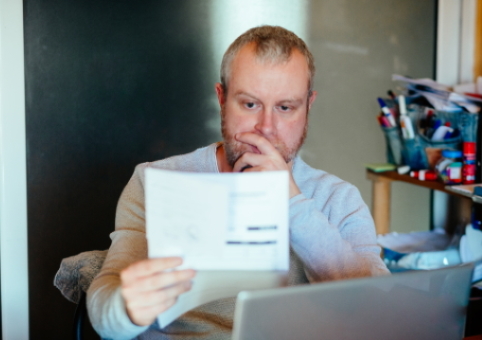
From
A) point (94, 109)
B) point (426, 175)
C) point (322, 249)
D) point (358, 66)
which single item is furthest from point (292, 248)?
point (358, 66)

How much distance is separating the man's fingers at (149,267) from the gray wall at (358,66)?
1.48 meters

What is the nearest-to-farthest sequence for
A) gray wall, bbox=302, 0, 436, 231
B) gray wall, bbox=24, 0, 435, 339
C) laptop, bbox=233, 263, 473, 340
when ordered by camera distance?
laptop, bbox=233, 263, 473, 340
gray wall, bbox=24, 0, 435, 339
gray wall, bbox=302, 0, 436, 231

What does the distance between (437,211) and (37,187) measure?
166 cm

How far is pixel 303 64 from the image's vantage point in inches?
47.1

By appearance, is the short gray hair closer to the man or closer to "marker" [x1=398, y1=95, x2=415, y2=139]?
the man

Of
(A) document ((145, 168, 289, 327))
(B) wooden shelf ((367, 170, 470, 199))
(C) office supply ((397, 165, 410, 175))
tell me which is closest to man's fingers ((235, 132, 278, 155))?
(A) document ((145, 168, 289, 327))

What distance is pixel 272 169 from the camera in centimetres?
99

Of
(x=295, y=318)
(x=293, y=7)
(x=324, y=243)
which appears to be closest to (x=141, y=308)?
(x=295, y=318)

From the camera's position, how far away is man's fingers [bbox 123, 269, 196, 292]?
702 millimetres

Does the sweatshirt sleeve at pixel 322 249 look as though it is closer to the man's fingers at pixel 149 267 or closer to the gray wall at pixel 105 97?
the man's fingers at pixel 149 267

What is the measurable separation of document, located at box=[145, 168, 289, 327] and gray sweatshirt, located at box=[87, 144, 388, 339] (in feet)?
0.56

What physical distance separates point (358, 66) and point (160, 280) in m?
1.67

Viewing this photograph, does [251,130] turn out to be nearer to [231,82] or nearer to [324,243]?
[231,82]

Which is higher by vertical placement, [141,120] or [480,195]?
[141,120]
